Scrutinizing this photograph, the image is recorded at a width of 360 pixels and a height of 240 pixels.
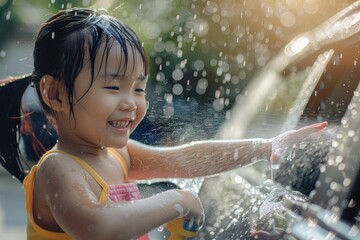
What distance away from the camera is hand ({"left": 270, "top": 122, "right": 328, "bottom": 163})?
76.2 inches

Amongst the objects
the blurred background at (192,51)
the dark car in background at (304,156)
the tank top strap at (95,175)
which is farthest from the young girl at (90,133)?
the blurred background at (192,51)

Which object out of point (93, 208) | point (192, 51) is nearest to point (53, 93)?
point (93, 208)

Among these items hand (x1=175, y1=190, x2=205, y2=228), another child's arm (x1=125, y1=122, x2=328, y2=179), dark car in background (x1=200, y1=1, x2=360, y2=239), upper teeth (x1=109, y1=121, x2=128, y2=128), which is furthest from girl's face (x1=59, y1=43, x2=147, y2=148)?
dark car in background (x1=200, y1=1, x2=360, y2=239)

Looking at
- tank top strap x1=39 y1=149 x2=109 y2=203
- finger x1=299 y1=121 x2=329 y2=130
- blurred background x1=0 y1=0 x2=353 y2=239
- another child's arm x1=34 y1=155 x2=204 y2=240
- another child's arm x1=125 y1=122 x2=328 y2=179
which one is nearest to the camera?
another child's arm x1=34 y1=155 x2=204 y2=240

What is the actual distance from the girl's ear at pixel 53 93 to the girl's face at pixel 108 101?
44mm

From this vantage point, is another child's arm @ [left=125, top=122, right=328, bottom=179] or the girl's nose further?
another child's arm @ [left=125, top=122, right=328, bottom=179]

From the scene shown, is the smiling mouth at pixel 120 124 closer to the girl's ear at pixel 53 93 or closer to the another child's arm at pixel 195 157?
the girl's ear at pixel 53 93

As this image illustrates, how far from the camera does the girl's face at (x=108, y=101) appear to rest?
1720mm

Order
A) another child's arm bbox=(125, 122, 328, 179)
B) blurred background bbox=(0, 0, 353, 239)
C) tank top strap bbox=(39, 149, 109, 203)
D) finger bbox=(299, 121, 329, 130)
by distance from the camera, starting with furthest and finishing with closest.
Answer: blurred background bbox=(0, 0, 353, 239), another child's arm bbox=(125, 122, 328, 179), finger bbox=(299, 121, 329, 130), tank top strap bbox=(39, 149, 109, 203)

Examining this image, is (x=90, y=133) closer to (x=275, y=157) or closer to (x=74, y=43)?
(x=74, y=43)

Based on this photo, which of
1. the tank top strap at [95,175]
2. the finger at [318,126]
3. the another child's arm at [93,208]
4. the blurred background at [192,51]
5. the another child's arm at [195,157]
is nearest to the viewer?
the another child's arm at [93,208]

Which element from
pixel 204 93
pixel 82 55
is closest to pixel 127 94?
pixel 82 55

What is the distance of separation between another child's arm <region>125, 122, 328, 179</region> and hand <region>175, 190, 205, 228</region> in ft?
1.39

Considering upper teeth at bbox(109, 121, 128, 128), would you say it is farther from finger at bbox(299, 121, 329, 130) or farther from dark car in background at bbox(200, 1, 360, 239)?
finger at bbox(299, 121, 329, 130)
